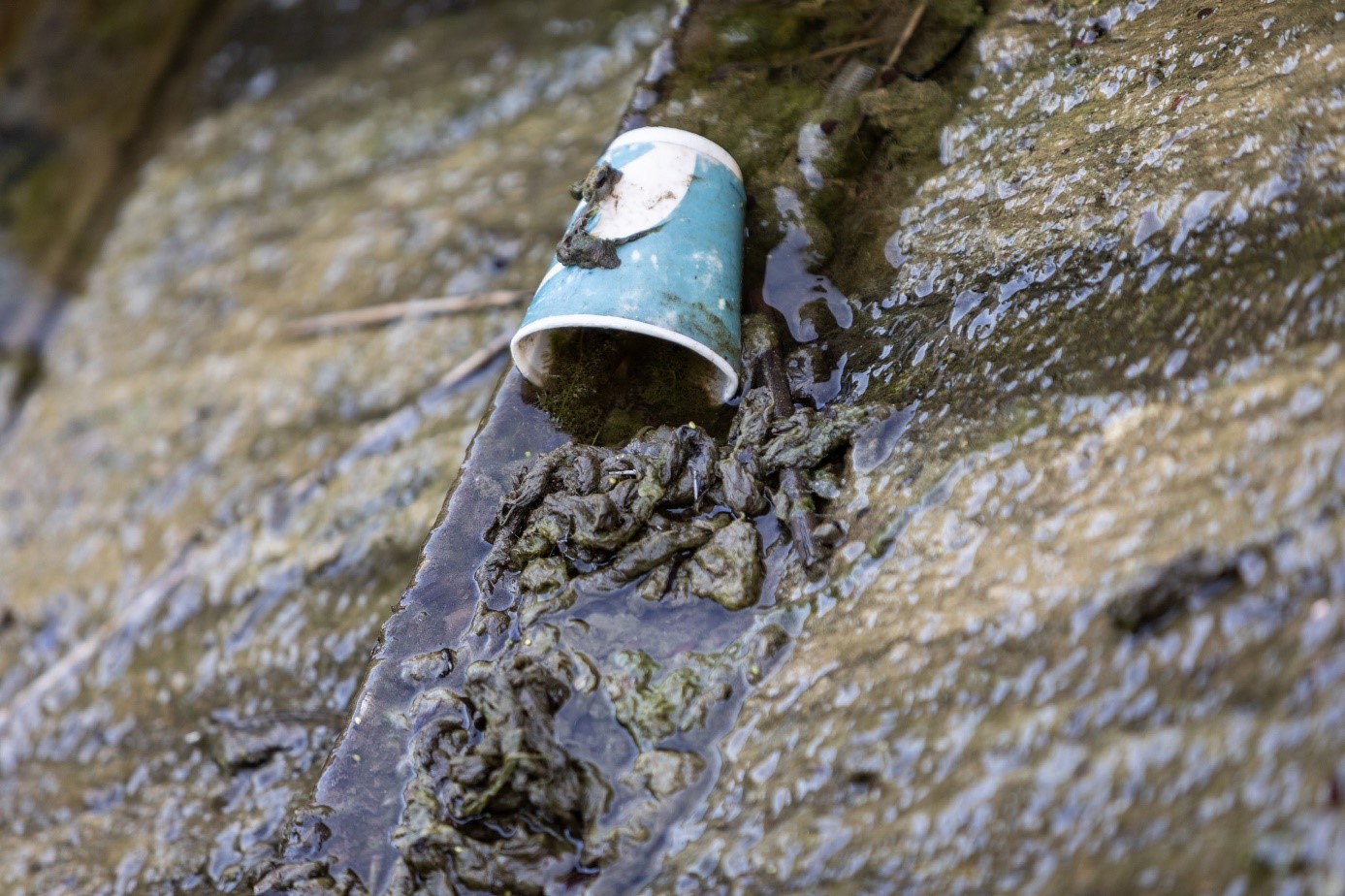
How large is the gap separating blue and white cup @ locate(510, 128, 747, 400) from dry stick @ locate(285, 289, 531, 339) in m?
1.19

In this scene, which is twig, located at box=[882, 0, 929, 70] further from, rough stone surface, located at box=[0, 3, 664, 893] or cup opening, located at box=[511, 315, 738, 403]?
rough stone surface, located at box=[0, 3, 664, 893]

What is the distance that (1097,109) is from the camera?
2.52 metres

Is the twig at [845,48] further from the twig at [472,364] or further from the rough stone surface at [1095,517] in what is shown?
the twig at [472,364]

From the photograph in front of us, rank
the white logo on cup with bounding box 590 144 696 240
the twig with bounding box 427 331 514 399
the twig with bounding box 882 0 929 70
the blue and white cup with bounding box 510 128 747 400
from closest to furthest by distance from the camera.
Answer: the blue and white cup with bounding box 510 128 747 400, the white logo on cup with bounding box 590 144 696 240, the twig with bounding box 882 0 929 70, the twig with bounding box 427 331 514 399

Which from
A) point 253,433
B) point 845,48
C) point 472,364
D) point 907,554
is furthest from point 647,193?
point 253,433

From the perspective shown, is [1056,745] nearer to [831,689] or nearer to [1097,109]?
[831,689]

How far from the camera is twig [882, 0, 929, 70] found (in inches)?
116

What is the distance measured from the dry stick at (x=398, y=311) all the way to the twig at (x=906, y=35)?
145cm

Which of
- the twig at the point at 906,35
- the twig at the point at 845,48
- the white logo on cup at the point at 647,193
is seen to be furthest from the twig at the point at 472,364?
the twig at the point at 906,35

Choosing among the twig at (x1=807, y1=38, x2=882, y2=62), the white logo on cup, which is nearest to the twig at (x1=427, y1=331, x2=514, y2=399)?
the white logo on cup

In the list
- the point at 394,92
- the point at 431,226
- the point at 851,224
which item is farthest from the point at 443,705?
the point at 394,92

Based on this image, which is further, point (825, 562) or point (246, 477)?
point (246, 477)

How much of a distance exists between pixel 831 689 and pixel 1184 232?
1184 mm

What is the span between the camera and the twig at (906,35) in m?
2.95
